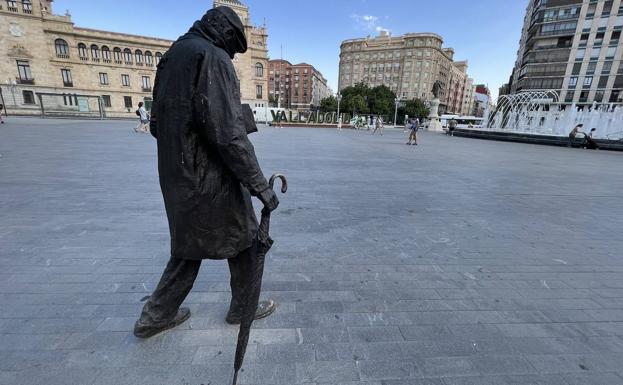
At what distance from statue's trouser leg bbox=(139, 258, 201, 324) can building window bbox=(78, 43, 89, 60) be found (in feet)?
193

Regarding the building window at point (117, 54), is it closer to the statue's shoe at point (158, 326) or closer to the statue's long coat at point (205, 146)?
the statue's long coat at point (205, 146)

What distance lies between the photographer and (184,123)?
1.64 metres

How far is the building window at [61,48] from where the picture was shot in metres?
43.6

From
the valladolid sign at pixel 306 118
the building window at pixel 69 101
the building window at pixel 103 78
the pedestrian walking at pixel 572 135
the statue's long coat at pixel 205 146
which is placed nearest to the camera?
the statue's long coat at pixel 205 146

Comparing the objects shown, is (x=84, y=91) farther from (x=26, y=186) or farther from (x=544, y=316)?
(x=544, y=316)

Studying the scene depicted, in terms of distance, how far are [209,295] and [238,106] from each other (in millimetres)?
1771

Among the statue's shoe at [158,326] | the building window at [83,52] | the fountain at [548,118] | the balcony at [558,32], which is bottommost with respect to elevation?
the statue's shoe at [158,326]

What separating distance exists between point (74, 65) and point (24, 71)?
19.3 feet

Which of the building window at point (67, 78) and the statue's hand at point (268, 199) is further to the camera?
the building window at point (67, 78)

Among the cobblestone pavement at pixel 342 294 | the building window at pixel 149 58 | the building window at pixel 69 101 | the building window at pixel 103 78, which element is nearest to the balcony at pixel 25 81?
the building window at pixel 69 101

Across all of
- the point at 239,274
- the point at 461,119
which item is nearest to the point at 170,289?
the point at 239,274

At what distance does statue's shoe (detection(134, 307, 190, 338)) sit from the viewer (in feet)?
6.74

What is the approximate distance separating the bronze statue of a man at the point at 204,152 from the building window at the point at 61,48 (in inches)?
2309

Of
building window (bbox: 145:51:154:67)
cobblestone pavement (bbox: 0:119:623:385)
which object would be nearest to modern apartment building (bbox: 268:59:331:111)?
building window (bbox: 145:51:154:67)
